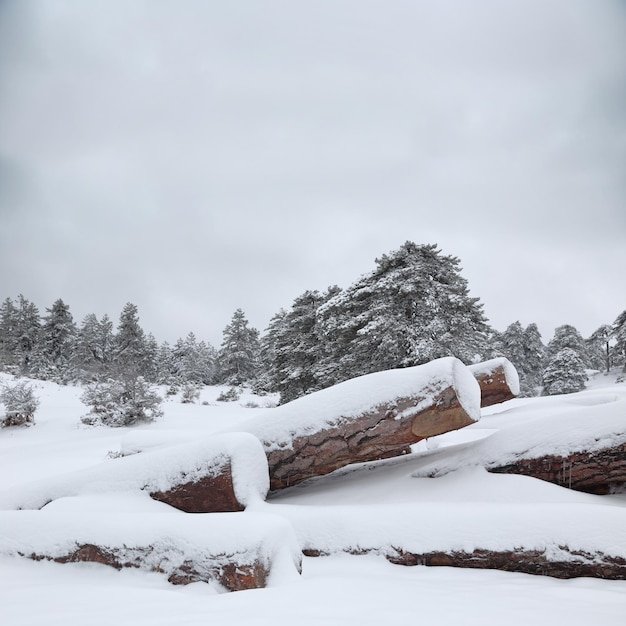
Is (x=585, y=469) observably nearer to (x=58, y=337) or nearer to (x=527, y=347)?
(x=527, y=347)

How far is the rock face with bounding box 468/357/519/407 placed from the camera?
6.20 meters

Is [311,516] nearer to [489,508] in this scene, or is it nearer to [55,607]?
[489,508]

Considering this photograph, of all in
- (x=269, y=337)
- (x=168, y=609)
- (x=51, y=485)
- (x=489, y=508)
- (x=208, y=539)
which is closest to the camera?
(x=168, y=609)

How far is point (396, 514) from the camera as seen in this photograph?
13.1 ft

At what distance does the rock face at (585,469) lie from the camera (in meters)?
4.45

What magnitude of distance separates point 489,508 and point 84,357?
41973 mm

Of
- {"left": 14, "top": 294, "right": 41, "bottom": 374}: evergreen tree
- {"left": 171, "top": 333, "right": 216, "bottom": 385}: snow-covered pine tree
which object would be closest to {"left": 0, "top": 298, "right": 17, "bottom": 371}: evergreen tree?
{"left": 14, "top": 294, "right": 41, "bottom": 374}: evergreen tree

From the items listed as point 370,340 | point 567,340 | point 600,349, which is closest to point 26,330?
point 370,340

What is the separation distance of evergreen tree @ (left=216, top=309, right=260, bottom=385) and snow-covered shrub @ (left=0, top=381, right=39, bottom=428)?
82.4 feet

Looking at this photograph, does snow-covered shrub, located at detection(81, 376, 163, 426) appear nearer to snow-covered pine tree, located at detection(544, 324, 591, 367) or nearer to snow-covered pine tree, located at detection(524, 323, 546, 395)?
snow-covered pine tree, located at detection(544, 324, 591, 367)

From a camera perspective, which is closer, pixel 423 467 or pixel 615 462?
pixel 615 462

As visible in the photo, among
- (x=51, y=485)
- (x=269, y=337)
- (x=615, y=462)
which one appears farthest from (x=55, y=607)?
(x=269, y=337)

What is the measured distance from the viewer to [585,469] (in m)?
4.57

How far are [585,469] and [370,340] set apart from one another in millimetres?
11474
